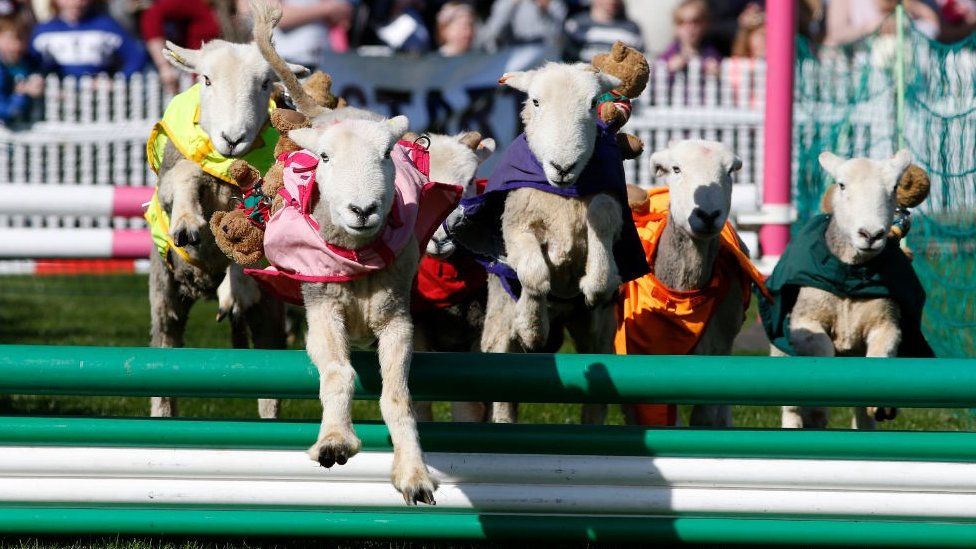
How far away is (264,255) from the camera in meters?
4.68

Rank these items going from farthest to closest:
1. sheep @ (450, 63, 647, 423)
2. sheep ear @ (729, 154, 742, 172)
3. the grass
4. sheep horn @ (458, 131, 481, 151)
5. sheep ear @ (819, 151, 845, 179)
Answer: sheep horn @ (458, 131, 481, 151), sheep ear @ (819, 151, 845, 179), sheep ear @ (729, 154, 742, 172), the grass, sheep @ (450, 63, 647, 423)

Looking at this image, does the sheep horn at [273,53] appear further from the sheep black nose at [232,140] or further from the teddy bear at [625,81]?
the teddy bear at [625,81]

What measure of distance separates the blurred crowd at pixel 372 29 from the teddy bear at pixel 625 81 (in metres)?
7.68

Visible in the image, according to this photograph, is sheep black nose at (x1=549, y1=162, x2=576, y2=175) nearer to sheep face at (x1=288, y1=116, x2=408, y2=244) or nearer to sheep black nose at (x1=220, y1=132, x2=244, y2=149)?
sheep face at (x1=288, y1=116, x2=408, y2=244)

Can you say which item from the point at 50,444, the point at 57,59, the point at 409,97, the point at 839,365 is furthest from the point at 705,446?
the point at 57,59

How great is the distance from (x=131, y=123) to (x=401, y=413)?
32.8 ft

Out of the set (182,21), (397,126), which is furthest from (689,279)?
(182,21)

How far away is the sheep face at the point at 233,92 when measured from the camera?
5.07 m

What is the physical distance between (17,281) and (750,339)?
681 cm

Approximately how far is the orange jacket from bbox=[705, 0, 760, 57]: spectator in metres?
9.09

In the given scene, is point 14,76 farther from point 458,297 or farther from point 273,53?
point 273,53

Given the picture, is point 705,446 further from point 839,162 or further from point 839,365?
point 839,162

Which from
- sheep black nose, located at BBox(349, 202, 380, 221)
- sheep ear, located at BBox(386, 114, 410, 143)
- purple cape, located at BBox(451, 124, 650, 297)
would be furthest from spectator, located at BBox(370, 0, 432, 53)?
sheep black nose, located at BBox(349, 202, 380, 221)

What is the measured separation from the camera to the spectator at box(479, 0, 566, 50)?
43.6 feet
